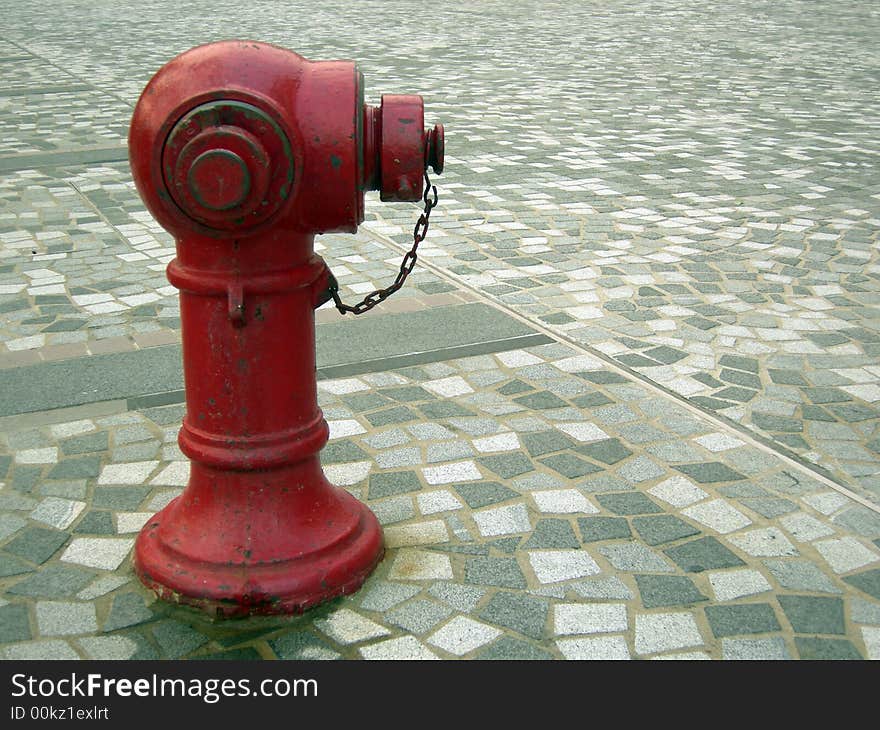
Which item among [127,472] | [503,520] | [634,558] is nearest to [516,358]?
[503,520]

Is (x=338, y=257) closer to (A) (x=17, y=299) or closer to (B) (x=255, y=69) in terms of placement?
(A) (x=17, y=299)

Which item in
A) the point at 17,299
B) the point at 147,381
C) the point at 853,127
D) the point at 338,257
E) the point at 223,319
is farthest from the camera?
the point at 853,127

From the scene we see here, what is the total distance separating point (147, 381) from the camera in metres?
4.27

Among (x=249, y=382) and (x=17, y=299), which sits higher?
(x=249, y=382)

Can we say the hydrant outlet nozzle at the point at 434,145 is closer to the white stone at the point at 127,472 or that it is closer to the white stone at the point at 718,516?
the white stone at the point at 718,516

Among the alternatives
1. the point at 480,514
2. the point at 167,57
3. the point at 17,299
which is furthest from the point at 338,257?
the point at 167,57

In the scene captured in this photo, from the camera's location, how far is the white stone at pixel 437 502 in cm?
338

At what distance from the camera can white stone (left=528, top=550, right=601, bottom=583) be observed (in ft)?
9.91

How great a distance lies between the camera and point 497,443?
381cm

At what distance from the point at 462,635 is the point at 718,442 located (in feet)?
4.82

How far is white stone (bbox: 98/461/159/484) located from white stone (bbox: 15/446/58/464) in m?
0.21

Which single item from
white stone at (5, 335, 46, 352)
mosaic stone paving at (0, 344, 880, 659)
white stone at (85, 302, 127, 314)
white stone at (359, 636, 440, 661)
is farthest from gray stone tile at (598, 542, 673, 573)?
white stone at (85, 302, 127, 314)

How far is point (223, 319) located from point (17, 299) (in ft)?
9.65

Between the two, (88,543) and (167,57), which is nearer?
(88,543)
